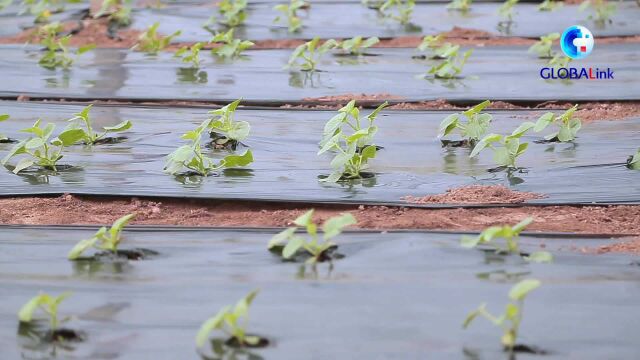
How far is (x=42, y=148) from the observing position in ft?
12.6

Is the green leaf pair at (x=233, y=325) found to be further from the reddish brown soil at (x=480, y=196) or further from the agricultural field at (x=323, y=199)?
the reddish brown soil at (x=480, y=196)

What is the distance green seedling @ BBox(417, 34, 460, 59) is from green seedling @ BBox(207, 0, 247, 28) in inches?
56.4

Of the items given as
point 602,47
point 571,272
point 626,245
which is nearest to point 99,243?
point 571,272

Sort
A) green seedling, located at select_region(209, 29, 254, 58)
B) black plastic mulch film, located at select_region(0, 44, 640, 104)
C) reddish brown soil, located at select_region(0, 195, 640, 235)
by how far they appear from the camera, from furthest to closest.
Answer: green seedling, located at select_region(209, 29, 254, 58)
black plastic mulch film, located at select_region(0, 44, 640, 104)
reddish brown soil, located at select_region(0, 195, 640, 235)

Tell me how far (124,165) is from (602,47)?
3.30 metres

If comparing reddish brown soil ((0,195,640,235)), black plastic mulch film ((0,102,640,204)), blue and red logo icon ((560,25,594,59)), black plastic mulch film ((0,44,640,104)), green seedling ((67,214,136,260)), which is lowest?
green seedling ((67,214,136,260))

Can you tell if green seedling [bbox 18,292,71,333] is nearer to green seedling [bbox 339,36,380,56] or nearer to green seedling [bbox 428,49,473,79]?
green seedling [bbox 428,49,473,79]

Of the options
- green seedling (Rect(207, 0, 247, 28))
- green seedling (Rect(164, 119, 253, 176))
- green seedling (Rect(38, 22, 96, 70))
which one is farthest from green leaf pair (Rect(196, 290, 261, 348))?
green seedling (Rect(207, 0, 247, 28))

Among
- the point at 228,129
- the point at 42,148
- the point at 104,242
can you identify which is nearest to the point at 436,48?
the point at 228,129

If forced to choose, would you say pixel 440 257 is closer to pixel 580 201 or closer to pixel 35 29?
pixel 580 201

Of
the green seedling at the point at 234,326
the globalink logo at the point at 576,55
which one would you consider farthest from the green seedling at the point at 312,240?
the globalink logo at the point at 576,55

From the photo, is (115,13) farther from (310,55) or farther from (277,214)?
(277,214)

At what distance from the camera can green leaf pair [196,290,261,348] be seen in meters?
2.23

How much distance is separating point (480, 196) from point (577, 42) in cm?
285
